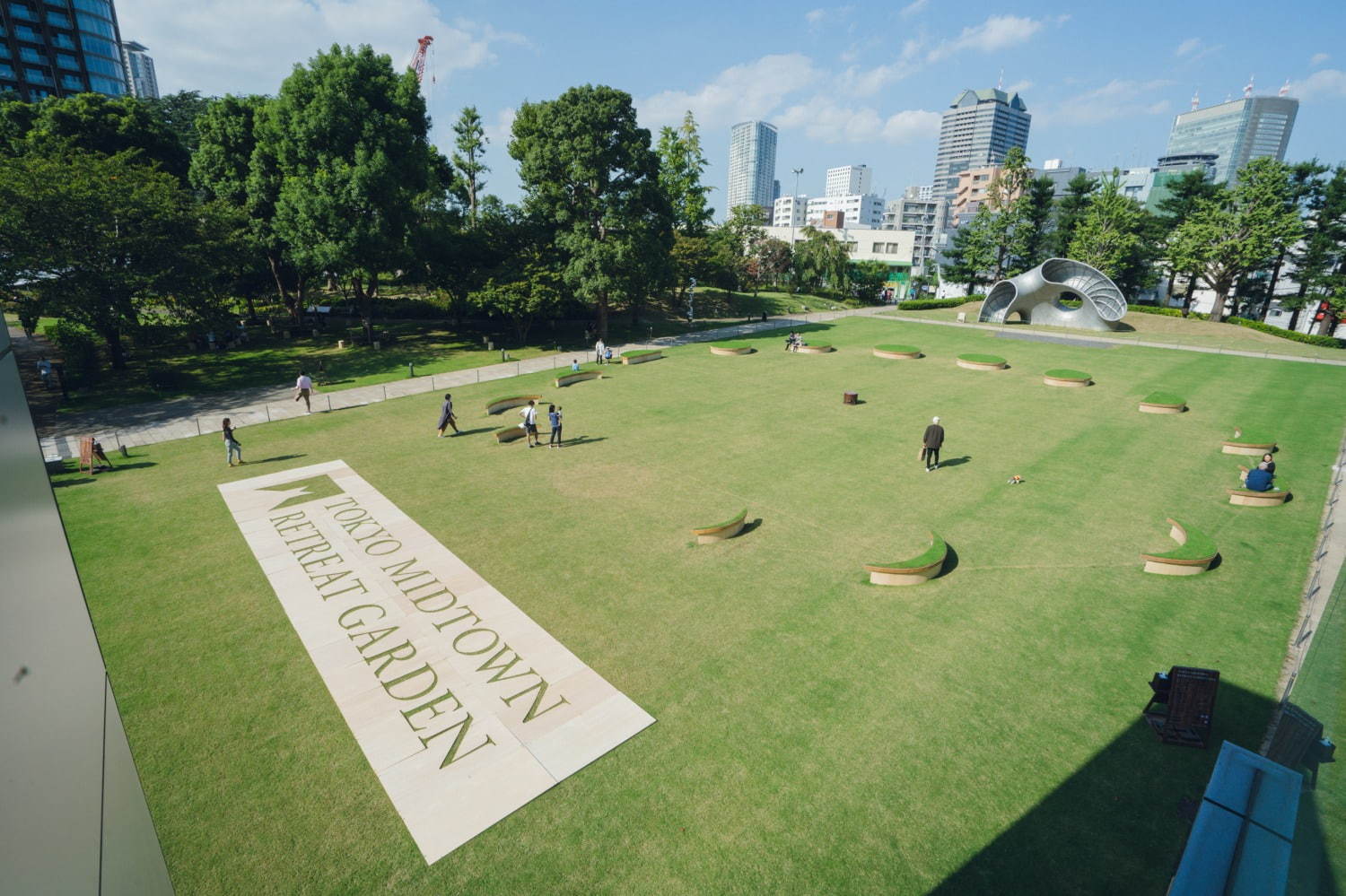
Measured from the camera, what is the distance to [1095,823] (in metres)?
8.40

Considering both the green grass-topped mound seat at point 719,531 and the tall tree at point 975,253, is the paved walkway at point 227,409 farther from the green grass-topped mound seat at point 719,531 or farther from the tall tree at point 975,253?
the tall tree at point 975,253

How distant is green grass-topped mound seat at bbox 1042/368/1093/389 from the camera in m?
31.7

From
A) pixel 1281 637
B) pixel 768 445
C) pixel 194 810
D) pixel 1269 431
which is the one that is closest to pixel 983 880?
pixel 1281 637

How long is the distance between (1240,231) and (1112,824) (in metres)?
63.1

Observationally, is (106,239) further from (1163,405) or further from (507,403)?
(1163,405)

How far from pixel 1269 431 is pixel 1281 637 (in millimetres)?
18170

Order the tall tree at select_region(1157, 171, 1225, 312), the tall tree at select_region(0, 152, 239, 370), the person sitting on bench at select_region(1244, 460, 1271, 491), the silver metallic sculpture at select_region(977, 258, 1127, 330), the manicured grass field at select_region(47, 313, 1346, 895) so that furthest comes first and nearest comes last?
the tall tree at select_region(1157, 171, 1225, 312) < the silver metallic sculpture at select_region(977, 258, 1127, 330) < the tall tree at select_region(0, 152, 239, 370) < the person sitting on bench at select_region(1244, 460, 1271, 491) < the manicured grass field at select_region(47, 313, 1346, 895)

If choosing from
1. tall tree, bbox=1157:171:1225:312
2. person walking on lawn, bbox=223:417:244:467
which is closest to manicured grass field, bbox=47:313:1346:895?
person walking on lawn, bbox=223:417:244:467

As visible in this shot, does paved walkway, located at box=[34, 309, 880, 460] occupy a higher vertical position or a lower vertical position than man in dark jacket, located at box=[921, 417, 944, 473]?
lower

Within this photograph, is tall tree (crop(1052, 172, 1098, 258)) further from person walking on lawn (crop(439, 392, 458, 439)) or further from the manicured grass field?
person walking on lawn (crop(439, 392, 458, 439))

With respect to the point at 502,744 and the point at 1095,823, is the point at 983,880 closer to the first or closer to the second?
the point at 1095,823

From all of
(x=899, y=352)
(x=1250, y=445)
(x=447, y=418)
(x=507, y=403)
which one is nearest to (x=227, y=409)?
(x=447, y=418)

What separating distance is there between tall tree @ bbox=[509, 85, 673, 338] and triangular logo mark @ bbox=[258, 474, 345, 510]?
23.2 metres

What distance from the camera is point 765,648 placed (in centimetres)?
1170
